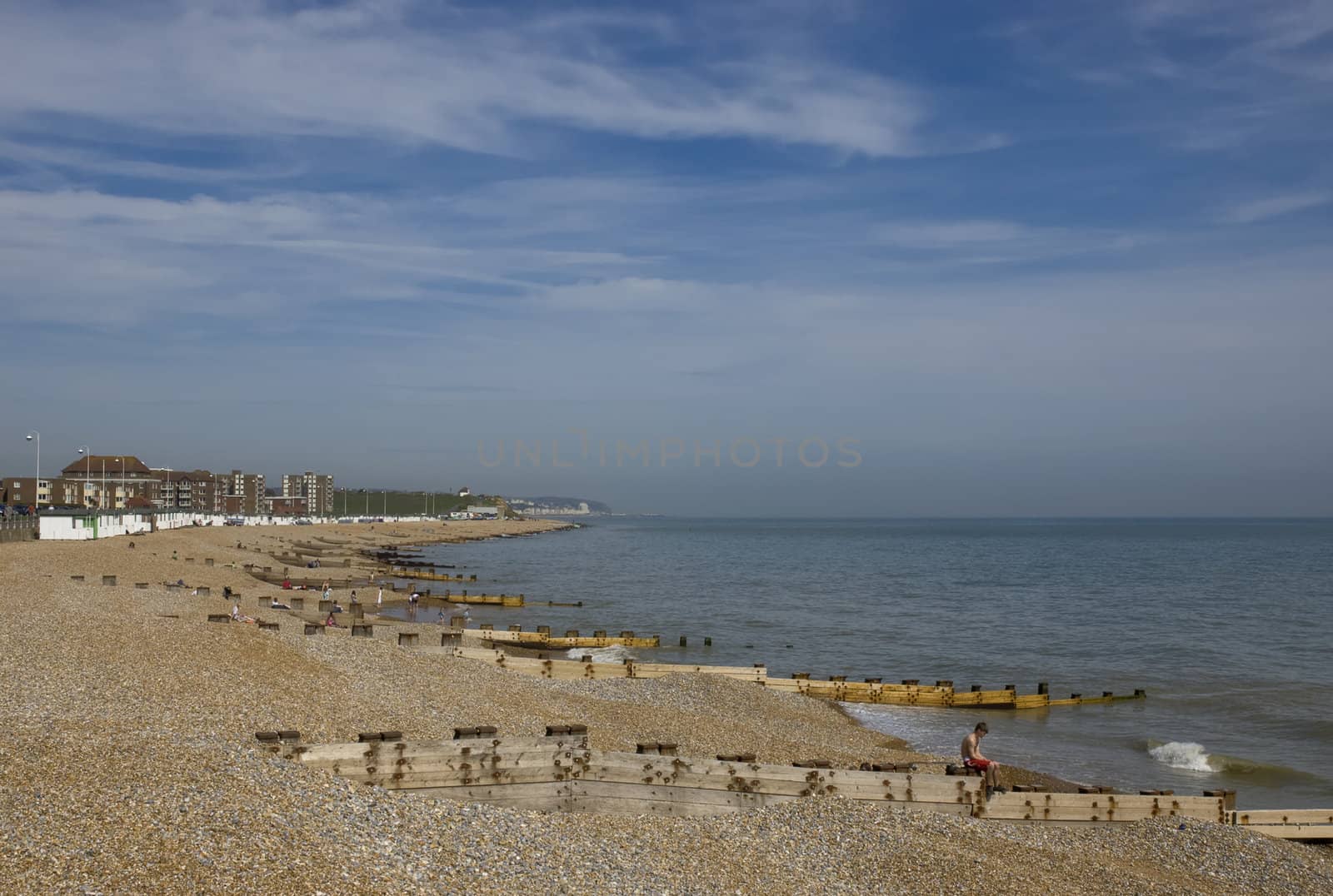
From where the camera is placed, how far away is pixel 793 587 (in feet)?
218

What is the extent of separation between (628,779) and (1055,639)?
34.8 m

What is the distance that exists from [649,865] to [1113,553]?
125238mm

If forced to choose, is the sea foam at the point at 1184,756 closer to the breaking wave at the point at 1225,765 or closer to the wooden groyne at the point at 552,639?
the breaking wave at the point at 1225,765

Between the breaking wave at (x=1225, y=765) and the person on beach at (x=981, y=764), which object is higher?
the person on beach at (x=981, y=764)

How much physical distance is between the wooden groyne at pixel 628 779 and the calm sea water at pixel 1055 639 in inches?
310

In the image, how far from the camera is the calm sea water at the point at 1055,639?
900 inches

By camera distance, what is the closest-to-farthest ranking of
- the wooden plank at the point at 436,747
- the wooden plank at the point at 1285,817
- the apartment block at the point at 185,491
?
the wooden plank at the point at 436,747, the wooden plank at the point at 1285,817, the apartment block at the point at 185,491

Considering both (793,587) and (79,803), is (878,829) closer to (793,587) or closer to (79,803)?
(79,803)

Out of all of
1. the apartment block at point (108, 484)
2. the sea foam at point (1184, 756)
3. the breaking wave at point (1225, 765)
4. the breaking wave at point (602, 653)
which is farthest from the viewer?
the apartment block at point (108, 484)

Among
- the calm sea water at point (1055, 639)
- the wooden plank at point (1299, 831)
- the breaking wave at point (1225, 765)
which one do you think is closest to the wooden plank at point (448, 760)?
the wooden plank at point (1299, 831)

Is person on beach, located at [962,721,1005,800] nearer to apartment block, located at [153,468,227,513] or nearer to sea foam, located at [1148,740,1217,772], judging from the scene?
sea foam, located at [1148,740,1217,772]

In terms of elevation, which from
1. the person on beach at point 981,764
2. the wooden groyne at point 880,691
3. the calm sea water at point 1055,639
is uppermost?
the person on beach at point 981,764

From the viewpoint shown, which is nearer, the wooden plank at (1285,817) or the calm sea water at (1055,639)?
the wooden plank at (1285,817)

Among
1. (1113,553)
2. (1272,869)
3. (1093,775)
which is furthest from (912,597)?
(1113,553)
